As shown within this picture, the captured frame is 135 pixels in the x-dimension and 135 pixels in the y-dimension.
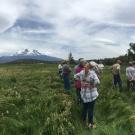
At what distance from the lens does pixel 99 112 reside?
1504 centimetres

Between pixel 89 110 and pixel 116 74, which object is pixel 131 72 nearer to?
pixel 116 74

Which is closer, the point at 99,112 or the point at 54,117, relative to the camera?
the point at 54,117

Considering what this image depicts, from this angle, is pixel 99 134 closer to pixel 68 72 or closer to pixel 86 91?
pixel 86 91

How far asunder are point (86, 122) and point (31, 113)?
1.89m

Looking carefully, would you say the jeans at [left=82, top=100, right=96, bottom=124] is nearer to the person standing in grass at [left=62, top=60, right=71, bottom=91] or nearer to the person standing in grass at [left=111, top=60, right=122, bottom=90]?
the person standing in grass at [left=62, top=60, right=71, bottom=91]

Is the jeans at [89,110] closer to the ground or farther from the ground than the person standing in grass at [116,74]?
closer to the ground

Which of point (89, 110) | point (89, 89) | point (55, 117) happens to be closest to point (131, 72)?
point (89, 110)

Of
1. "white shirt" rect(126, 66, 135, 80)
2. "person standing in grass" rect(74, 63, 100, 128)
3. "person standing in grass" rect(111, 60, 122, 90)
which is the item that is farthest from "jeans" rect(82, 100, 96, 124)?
"person standing in grass" rect(111, 60, 122, 90)

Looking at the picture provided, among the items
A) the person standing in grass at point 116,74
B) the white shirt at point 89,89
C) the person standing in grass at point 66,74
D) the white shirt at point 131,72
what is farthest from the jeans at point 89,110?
the person standing in grass at point 116,74

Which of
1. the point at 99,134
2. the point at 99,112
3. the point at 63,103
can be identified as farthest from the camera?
the point at 99,112

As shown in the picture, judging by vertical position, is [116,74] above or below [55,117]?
above

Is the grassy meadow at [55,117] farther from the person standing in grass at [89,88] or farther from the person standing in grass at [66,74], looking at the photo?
the person standing in grass at [66,74]

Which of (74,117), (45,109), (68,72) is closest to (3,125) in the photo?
(45,109)

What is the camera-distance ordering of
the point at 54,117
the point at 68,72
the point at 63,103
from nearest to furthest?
the point at 54,117 → the point at 63,103 → the point at 68,72
